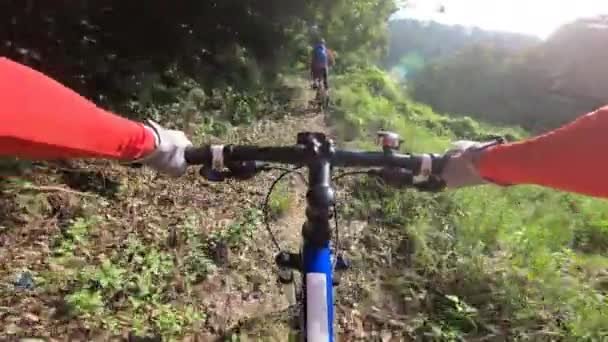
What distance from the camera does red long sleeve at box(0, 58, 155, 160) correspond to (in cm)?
110

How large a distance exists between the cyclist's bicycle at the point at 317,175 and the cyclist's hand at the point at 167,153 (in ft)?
0.15

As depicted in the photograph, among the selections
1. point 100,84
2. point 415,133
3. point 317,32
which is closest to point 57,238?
point 100,84

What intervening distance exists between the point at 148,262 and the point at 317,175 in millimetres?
2599

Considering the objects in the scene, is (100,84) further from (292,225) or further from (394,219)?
(394,219)

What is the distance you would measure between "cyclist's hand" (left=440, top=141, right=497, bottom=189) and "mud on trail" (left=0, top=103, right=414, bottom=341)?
2078 mm

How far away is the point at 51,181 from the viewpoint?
4.58m

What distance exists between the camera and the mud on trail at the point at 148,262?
10.6 feet

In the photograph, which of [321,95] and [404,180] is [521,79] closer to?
[321,95]

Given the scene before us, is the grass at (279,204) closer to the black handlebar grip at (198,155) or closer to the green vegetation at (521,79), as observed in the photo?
the black handlebar grip at (198,155)

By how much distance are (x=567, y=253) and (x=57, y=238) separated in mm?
5196

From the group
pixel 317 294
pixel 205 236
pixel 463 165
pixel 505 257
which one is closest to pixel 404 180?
pixel 463 165

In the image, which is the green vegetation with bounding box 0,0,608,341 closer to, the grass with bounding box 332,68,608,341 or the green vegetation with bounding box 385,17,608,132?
the grass with bounding box 332,68,608,341

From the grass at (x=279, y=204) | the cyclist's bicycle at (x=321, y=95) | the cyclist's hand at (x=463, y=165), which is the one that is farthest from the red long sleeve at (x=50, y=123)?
the cyclist's bicycle at (x=321, y=95)

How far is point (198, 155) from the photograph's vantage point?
1840mm
